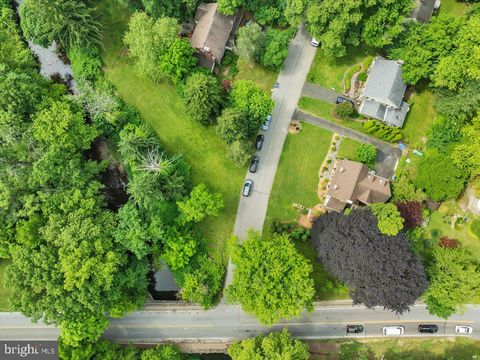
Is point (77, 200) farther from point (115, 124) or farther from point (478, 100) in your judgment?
point (478, 100)

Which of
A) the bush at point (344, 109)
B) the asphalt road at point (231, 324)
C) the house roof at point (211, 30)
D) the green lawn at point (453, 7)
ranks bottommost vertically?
the asphalt road at point (231, 324)

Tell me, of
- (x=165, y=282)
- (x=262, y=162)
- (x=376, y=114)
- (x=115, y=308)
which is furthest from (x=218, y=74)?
(x=115, y=308)

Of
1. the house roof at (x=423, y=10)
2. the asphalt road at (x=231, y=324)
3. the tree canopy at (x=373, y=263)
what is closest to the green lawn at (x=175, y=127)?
the asphalt road at (x=231, y=324)

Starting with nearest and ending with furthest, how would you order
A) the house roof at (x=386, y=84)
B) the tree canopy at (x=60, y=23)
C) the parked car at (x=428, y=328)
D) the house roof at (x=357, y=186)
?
the tree canopy at (x=60, y=23)
the house roof at (x=357, y=186)
the house roof at (x=386, y=84)
the parked car at (x=428, y=328)

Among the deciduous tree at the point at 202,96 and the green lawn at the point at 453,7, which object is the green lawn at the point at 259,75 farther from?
the green lawn at the point at 453,7

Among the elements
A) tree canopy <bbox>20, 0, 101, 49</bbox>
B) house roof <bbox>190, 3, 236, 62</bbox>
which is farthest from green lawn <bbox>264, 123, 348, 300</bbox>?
tree canopy <bbox>20, 0, 101, 49</bbox>
